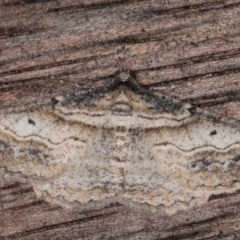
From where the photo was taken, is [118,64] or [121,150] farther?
[118,64]

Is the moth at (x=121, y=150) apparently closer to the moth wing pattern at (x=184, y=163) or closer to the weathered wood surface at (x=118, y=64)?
the moth wing pattern at (x=184, y=163)

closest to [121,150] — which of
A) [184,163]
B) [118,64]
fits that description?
[184,163]

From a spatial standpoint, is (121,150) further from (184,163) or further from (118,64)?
(118,64)

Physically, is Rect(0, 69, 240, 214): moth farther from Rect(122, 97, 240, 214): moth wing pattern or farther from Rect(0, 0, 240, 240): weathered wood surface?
Rect(0, 0, 240, 240): weathered wood surface

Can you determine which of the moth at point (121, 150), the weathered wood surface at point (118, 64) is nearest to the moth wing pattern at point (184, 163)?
the moth at point (121, 150)

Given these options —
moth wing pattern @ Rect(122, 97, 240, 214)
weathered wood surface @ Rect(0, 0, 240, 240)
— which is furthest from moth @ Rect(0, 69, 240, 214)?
weathered wood surface @ Rect(0, 0, 240, 240)

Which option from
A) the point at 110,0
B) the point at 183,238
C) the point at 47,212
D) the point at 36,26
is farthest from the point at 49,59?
the point at 183,238
